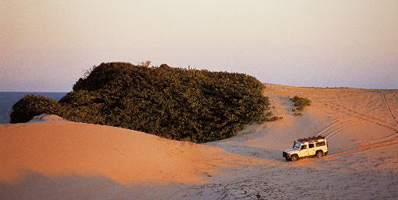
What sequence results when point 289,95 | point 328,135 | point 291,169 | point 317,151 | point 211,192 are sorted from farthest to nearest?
1. point 289,95
2. point 328,135
3. point 317,151
4. point 291,169
5. point 211,192

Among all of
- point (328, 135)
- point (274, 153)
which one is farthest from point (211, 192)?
point (328, 135)

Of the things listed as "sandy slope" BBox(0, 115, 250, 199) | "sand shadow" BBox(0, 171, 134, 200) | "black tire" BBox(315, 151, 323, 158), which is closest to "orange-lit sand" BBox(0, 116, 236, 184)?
"sandy slope" BBox(0, 115, 250, 199)

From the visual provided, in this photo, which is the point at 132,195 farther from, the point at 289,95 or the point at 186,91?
the point at 289,95

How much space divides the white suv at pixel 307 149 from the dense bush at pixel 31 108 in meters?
14.6

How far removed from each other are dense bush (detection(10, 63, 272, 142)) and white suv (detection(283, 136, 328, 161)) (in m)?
7.52

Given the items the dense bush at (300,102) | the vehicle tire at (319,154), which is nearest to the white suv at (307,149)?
the vehicle tire at (319,154)

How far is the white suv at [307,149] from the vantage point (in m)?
18.3

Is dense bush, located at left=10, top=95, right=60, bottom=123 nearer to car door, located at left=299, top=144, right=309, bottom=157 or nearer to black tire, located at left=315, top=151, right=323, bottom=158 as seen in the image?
car door, located at left=299, top=144, right=309, bottom=157

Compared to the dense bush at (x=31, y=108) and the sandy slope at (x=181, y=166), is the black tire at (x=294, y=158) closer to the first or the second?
the sandy slope at (x=181, y=166)

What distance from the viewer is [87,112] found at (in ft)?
82.9

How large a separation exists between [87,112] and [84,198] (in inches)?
561

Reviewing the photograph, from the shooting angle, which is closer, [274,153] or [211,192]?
[211,192]

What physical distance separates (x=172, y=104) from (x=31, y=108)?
31.9 feet

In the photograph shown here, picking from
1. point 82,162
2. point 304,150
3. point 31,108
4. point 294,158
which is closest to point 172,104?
point 31,108
